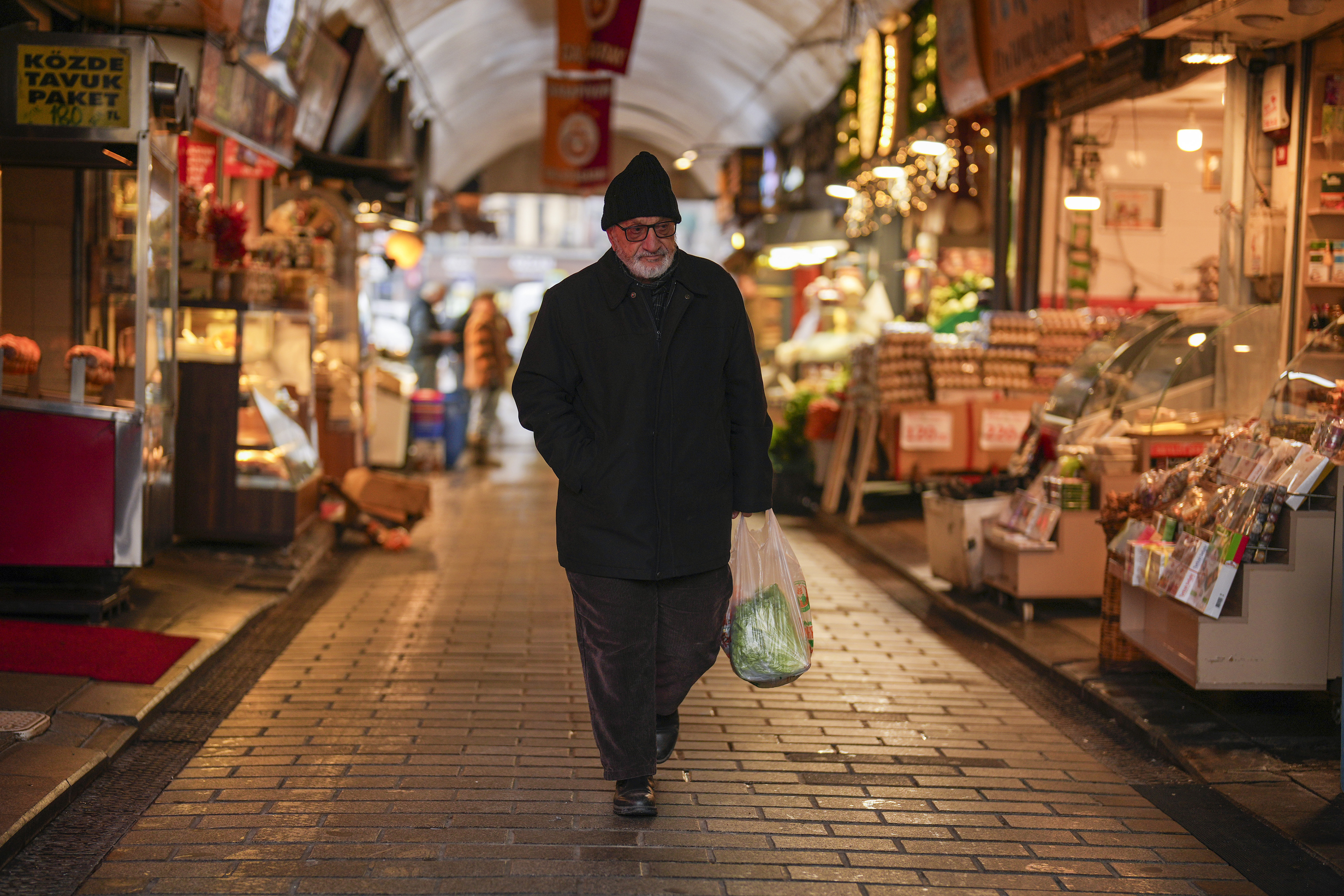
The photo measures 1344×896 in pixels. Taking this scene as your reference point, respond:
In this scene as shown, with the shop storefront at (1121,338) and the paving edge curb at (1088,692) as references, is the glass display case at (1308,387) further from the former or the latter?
the paving edge curb at (1088,692)

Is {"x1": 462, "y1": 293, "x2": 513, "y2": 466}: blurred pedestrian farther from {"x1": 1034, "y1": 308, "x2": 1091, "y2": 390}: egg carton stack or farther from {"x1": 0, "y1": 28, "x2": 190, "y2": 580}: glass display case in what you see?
{"x1": 0, "y1": 28, "x2": 190, "y2": 580}: glass display case

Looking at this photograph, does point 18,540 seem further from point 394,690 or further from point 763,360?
point 763,360

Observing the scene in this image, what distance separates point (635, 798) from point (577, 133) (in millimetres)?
14826

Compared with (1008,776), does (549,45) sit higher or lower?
higher

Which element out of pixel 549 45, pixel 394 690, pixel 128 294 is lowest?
pixel 394 690

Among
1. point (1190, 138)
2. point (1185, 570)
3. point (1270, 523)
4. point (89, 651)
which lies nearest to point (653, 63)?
point (1190, 138)

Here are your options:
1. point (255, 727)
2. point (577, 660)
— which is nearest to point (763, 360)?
point (577, 660)

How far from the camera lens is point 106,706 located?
203 inches

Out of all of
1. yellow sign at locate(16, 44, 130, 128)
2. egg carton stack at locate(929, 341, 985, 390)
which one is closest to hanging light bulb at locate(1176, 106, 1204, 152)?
egg carton stack at locate(929, 341, 985, 390)

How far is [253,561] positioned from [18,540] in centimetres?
218

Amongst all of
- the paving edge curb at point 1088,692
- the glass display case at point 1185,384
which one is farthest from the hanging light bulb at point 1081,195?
the paving edge curb at point 1088,692

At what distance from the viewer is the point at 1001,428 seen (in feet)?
37.9

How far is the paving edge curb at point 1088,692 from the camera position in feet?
14.7

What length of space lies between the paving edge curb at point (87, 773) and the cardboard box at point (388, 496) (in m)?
4.15
